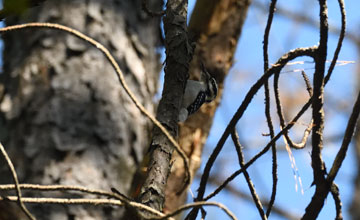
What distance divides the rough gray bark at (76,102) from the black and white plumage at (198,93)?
25 cm

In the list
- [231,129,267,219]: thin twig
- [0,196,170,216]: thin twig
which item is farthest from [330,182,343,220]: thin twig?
[0,196,170,216]: thin twig

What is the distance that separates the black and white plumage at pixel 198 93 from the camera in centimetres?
357

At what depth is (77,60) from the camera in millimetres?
3131

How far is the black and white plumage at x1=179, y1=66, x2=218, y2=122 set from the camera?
357 centimetres

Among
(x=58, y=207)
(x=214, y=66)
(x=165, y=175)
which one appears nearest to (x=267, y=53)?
(x=165, y=175)

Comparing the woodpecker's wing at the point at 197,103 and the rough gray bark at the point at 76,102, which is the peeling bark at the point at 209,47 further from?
the rough gray bark at the point at 76,102

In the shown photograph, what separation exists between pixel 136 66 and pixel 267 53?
176 centimetres

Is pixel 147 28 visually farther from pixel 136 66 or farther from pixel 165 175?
pixel 165 175

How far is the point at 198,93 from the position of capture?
3.56 m

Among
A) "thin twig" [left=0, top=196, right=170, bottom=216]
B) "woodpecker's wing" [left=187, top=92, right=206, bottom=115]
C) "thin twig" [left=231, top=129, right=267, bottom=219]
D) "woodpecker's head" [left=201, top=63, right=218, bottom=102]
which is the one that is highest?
"woodpecker's head" [left=201, top=63, right=218, bottom=102]

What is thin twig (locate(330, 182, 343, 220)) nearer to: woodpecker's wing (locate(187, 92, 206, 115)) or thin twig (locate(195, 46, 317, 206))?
thin twig (locate(195, 46, 317, 206))

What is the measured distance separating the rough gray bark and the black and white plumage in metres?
0.25

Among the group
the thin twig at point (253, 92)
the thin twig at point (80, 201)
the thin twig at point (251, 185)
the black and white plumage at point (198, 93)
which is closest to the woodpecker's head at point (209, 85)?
the black and white plumage at point (198, 93)

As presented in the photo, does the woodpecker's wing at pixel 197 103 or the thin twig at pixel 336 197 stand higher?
the woodpecker's wing at pixel 197 103
